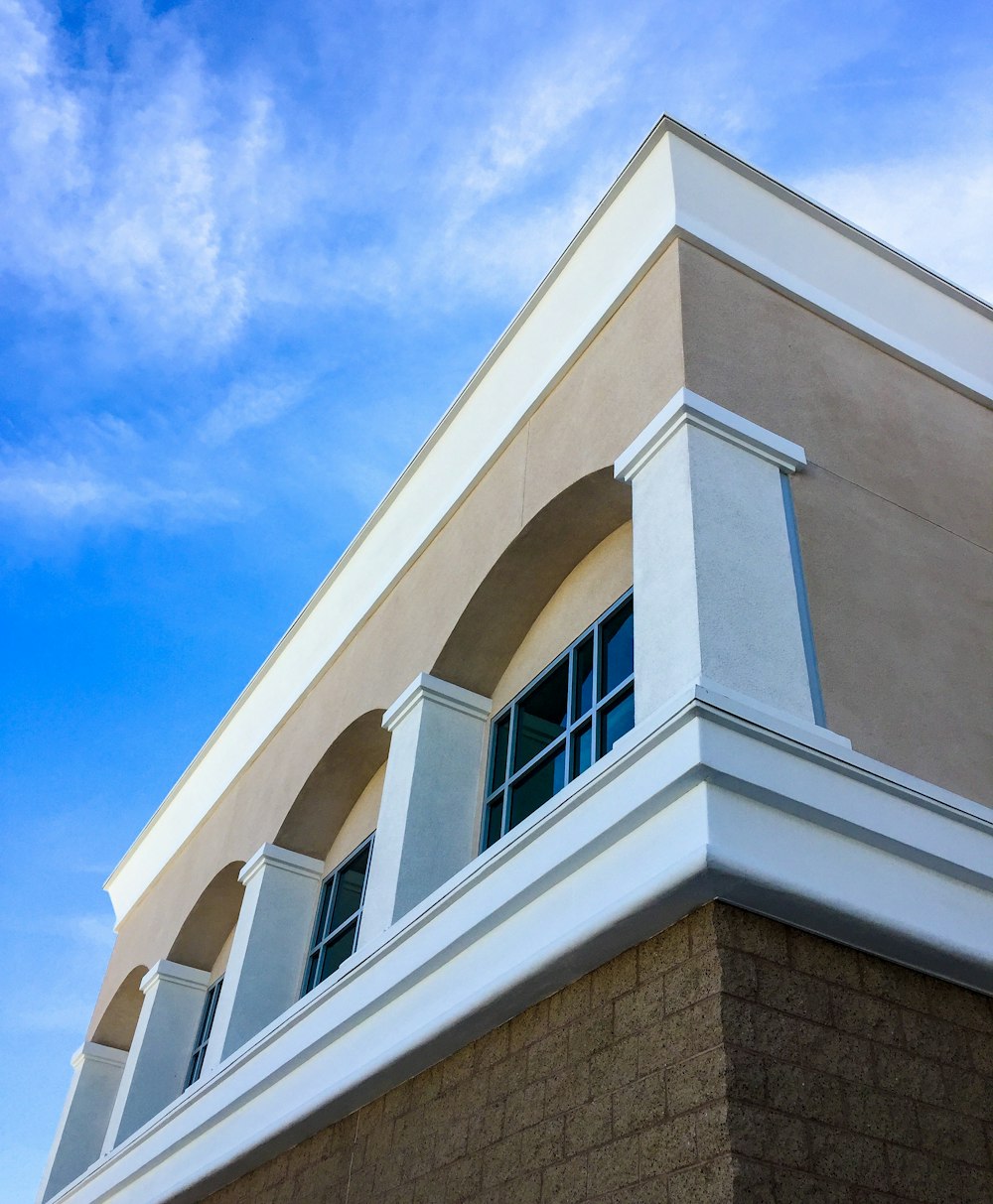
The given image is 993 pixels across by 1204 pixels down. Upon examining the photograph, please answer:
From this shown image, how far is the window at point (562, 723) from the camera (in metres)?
6.83

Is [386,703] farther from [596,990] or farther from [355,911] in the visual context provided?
[596,990]

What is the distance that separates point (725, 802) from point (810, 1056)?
36.5 inches

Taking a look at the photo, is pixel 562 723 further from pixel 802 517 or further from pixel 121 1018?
pixel 121 1018

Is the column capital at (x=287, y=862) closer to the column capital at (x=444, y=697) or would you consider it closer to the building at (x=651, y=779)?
the building at (x=651, y=779)

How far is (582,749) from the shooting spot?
6.99 meters

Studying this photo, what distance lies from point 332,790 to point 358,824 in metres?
0.38

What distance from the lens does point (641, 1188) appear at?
13.6ft

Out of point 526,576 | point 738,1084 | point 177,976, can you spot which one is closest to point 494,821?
point 526,576

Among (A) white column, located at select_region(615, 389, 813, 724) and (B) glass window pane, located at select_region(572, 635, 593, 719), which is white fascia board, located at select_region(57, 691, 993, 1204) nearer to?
(A) white column, located at select_region(615, 389, 813, 724)

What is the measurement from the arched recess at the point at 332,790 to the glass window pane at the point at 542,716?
186 cm

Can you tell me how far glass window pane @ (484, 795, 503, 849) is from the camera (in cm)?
766

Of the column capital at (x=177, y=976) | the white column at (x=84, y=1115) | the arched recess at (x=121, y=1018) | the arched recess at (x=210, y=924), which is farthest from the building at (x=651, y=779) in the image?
the arched recess at (x=121, y=1018)

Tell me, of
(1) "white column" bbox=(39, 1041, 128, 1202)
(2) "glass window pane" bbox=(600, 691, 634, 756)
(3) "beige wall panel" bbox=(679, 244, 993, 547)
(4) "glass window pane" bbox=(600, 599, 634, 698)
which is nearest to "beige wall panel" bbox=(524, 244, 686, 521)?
(3) "beige wall panel" bbox=(679, 244, 993, 547)

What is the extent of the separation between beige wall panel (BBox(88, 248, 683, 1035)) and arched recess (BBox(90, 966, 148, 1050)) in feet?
1.83
